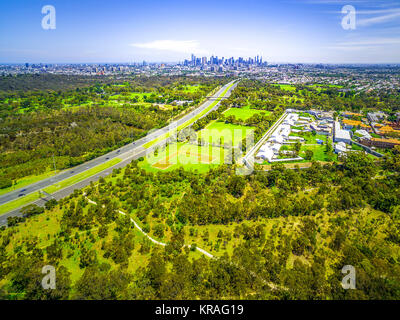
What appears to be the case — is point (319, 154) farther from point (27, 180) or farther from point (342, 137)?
point (27, 180)

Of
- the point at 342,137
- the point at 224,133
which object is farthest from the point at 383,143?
the point at 224,133

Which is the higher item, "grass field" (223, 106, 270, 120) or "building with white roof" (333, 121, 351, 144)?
"grass field" (223, 106, 270, 120)

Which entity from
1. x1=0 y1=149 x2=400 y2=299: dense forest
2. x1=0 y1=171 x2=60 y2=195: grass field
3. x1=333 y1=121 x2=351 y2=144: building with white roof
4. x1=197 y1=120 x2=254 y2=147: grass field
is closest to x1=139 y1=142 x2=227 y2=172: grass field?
x1=0 y1=149 x2=400 y2=299: dense forest

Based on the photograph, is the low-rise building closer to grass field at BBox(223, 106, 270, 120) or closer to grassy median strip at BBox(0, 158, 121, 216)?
grass field at BBox(223, 106, 270, 120)

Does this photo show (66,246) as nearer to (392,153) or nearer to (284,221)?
(284,221)

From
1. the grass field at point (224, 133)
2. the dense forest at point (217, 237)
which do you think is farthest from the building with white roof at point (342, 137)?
the grass field at point (224, 133)

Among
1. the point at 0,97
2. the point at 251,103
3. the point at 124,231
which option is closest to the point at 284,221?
the point at 124,231
